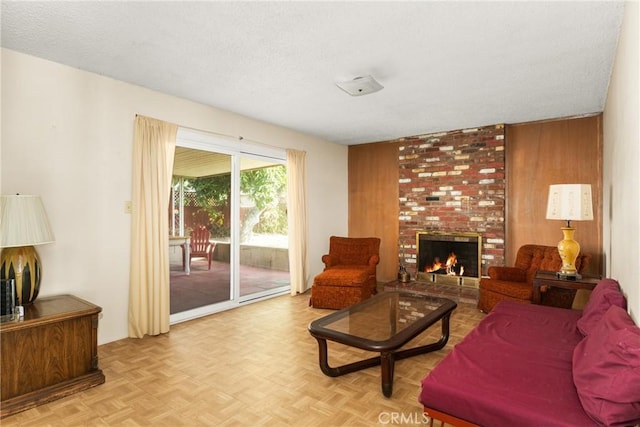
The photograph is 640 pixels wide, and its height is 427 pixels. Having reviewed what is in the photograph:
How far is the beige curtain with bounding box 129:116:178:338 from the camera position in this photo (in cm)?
342

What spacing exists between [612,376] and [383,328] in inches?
58.7

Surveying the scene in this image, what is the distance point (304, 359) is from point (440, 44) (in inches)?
109

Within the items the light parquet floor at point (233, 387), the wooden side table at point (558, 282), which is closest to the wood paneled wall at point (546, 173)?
the wooden side table at point (558, 282)

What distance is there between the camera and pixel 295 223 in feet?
17.3

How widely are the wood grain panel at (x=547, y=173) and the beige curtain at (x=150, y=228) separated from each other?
4.56 m

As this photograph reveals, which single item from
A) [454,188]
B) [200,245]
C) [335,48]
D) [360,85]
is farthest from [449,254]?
[335,48]

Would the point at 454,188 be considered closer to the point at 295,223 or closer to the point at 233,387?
the point at 295,223

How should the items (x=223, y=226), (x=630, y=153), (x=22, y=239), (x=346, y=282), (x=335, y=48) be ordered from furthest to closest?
1. (x=223, y=226)
2. (x=346, y=282)
3. (x=335, y=48)
4. (x=22, y=239)
5. (x=630, y=153)

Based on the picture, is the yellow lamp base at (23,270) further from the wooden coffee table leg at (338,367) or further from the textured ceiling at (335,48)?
the wooden coffee table leg at (338,367)

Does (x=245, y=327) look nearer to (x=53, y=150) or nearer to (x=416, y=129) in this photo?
(x=53, y=150)

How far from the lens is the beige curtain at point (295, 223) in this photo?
5.24 metres

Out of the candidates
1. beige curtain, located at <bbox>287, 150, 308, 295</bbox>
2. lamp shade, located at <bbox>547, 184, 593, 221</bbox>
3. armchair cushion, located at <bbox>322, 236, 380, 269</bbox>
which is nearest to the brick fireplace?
armchair cushion, located at <bbox>322, 236, 380, 269</bbox>

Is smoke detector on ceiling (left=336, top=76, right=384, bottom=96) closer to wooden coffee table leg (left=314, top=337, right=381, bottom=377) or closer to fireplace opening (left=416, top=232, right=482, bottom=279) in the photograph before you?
wooden coffee table leg (left=314, top=337, right=381, bottom=377)

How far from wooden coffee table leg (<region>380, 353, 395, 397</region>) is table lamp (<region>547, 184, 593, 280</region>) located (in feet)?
6.74
